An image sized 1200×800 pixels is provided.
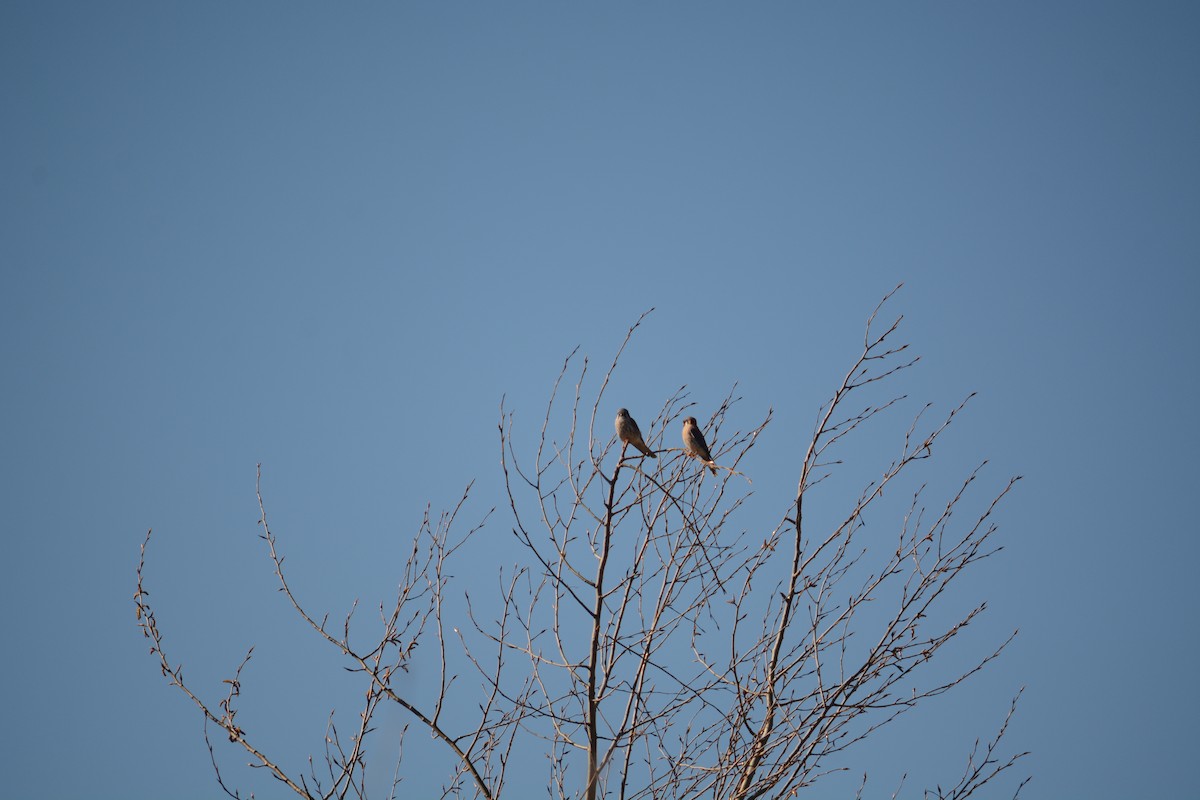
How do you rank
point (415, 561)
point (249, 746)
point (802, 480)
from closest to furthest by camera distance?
point (249, 746) → point (802, 480) → point (415, 561)

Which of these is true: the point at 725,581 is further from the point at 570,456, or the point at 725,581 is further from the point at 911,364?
the point at 911,364

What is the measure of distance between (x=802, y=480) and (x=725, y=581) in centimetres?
61

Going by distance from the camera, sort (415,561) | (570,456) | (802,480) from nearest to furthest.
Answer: (802,480)
(415,561)
(570,456)

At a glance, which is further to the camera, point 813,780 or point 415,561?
point 415,561

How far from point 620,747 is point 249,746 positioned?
1.36 m

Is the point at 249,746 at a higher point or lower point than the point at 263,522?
lower

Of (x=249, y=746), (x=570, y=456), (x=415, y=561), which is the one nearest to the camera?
(x=249, y=746)

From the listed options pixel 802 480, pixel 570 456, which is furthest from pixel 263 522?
pixel 802 480

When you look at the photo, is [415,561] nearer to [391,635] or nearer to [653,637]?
[391,635]

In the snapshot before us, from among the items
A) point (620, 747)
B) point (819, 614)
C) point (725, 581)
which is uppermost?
point (725, 581)

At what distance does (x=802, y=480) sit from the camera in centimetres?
377

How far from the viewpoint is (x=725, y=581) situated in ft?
13.4

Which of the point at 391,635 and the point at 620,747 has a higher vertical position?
the point at 391,635

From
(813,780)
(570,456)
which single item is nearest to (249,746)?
(570,456)
